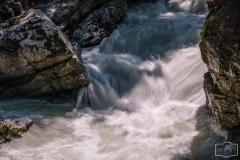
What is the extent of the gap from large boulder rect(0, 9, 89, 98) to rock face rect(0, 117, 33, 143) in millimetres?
1869

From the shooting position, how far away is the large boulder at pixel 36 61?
8008 mm


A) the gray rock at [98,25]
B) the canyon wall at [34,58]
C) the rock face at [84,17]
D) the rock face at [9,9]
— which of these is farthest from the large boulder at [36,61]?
the gray rock at [98,25]

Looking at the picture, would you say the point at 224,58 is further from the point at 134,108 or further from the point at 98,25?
the point at 98,25

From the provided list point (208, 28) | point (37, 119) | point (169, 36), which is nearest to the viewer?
point (208, 28)

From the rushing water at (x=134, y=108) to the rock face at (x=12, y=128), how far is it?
0.54 feet

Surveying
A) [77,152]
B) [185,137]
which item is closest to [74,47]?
[77,152]

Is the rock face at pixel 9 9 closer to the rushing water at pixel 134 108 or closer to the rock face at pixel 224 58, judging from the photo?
the rushing water at pixel 134 108

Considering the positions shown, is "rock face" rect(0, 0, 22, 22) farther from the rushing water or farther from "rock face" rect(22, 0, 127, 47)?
the rushing water

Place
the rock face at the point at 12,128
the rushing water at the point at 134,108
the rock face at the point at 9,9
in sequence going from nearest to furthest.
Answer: the rushing water at the point at 134,108
the rock face at the point at 12,128
the rock face at the point at 9,9

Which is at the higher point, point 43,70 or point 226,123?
point 43,70

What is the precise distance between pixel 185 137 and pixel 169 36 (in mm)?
6190

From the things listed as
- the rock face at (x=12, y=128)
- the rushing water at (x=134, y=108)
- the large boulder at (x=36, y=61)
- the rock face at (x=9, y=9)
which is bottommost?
the rushing water at (x=134, y=108)

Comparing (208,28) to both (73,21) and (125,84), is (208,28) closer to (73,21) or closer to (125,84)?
(125,84)

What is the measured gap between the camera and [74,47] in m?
9.15
